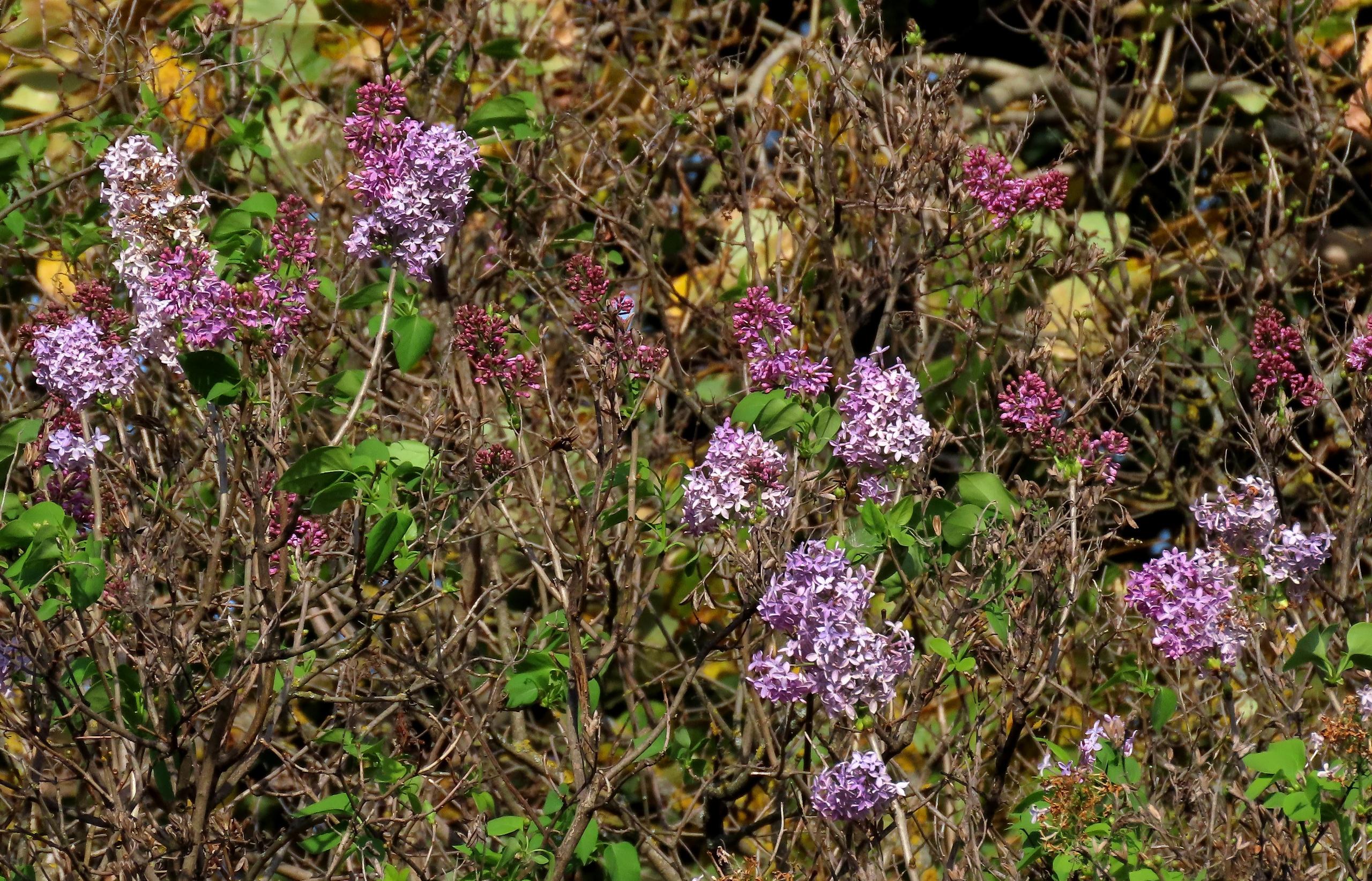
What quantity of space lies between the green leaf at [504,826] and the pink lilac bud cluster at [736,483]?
0.62 m

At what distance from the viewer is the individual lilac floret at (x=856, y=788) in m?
2.38

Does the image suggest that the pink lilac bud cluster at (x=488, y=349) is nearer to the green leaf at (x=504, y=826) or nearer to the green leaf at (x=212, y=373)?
the green leaf at (x=212, y=373)

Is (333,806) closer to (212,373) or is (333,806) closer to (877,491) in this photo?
(212,373)

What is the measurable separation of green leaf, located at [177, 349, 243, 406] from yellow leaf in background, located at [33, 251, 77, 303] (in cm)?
105

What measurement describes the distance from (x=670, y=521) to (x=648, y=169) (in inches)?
51.9

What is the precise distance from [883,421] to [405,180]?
36.3 inches

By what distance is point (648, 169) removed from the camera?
4.19m

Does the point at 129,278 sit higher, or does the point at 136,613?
the point at 129,278

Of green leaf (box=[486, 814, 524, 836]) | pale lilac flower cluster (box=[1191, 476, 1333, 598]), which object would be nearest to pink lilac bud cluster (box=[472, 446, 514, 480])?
green leaf (box=[486, 814, 524, 836])

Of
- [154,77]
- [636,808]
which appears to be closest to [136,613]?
[154,77]

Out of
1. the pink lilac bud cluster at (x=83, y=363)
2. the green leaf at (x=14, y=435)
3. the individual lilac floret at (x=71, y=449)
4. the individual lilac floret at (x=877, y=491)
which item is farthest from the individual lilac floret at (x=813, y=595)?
the green leaf at (x=14, y=435)

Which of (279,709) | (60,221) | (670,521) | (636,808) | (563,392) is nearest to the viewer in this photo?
(279,709)

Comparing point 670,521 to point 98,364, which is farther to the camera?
point 670,521

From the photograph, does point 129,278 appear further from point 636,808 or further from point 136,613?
point 636,808
